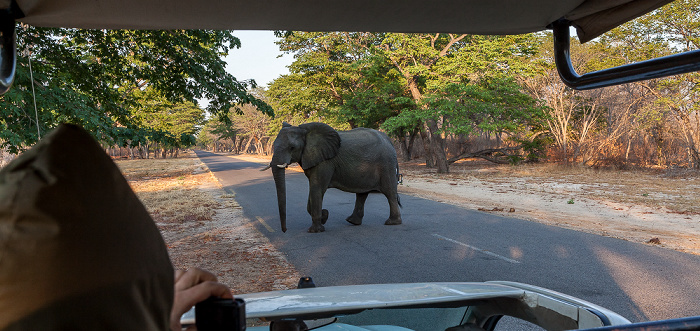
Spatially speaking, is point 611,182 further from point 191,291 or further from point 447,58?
point 191,291

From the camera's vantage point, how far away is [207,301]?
0.90 meters

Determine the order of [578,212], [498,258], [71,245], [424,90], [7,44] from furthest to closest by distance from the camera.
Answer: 1. [424,90]
2. [578,212]
3. [498,258]
4. [7,44]
5. [71,245]

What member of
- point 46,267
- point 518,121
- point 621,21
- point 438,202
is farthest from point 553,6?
point 518,121

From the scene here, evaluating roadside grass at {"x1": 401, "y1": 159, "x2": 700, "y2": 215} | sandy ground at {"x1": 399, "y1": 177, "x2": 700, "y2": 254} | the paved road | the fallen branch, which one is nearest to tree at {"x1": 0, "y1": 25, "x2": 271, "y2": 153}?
the paved road

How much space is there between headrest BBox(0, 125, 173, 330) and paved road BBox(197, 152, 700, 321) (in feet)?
16.1

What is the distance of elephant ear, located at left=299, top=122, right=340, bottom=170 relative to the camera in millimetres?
8656

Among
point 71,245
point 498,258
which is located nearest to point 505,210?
point 498,258

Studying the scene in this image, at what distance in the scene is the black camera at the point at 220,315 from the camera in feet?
2.86

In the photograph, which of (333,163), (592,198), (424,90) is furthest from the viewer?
(424,90)

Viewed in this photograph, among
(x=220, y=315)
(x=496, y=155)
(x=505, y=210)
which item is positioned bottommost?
(x=505, y=210)

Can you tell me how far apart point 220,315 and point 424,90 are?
75.1 feet

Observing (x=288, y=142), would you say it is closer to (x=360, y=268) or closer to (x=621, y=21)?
(x=360, y=268)

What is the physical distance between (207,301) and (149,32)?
6.71m

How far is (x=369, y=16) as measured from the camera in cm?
197
